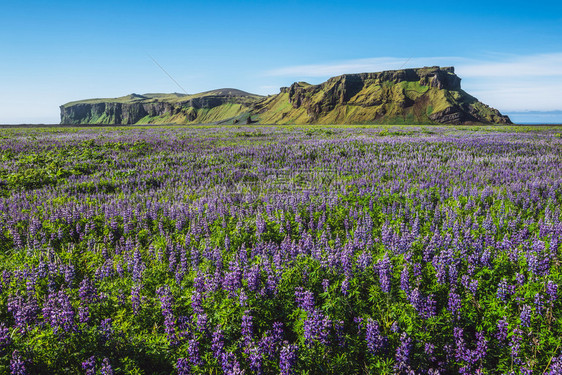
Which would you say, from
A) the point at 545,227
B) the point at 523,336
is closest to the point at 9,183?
the point at 523,336

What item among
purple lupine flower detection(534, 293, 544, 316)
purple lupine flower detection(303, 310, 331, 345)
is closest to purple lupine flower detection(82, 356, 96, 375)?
purple lupine flower detection(303, 310, 331, 345)

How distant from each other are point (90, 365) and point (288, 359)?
1.98 meters

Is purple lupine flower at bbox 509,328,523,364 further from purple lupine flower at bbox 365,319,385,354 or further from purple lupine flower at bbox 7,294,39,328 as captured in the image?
purple lupine flower at bbox 7,294,39,328

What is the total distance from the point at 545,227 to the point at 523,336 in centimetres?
387

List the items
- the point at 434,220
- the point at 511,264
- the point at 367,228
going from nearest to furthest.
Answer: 1. the point at 511,264
2. the point at 367,228
3. the point at 434,220

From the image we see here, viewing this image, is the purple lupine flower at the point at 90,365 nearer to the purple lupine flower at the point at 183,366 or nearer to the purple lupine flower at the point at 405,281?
the purple lupine flower at the point at 183,366

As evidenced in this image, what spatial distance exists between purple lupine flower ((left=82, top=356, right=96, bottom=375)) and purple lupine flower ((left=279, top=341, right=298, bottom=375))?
1.86 meters

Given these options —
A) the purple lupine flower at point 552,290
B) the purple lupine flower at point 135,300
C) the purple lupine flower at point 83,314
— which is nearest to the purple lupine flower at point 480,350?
the purple lupine flower at point 552,290

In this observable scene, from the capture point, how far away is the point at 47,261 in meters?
5.61

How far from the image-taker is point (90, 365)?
3088 mm

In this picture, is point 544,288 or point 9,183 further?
point 9,183

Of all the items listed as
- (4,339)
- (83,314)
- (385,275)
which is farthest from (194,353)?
(385,275)

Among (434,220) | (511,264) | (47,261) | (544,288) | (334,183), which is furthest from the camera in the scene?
(334,183)

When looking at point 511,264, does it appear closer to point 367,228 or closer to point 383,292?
point 383,292
